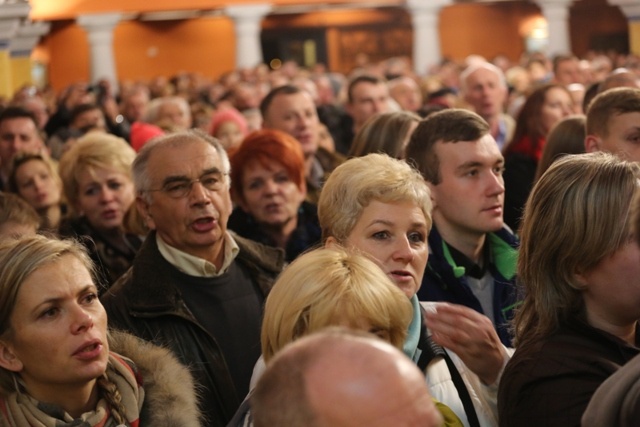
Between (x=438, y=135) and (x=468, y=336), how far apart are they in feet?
4.51

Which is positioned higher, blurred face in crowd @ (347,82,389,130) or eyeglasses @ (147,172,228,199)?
eyeglasses @ (147,172,228,199)

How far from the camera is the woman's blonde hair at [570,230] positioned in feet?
9.70

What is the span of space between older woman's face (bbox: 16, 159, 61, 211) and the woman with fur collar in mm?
3464

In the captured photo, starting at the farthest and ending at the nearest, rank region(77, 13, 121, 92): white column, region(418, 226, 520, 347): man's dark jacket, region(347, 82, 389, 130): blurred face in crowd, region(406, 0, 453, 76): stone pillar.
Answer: region(406, 0, 453, 76): stone pillar, region(77, 13, 121, 92): white column, region(347, 82, 389, 130): blurred face in crowd, region(418, 226, 520, 347): man's dark jacket

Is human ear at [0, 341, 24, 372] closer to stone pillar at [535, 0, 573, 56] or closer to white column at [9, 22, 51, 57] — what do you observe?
white column at [9, 22, 51, 57]

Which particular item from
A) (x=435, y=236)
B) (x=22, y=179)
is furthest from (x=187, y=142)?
(x=22, y=179)

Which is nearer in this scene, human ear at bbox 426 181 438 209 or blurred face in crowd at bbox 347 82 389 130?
human ear at bbox 426 181 438 209

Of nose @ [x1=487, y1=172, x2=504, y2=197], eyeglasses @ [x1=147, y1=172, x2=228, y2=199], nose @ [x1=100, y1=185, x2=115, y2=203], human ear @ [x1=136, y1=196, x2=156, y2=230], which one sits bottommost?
nose @ [x1=100, y1=185, x2=115, y2=203]

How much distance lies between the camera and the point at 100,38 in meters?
30.1

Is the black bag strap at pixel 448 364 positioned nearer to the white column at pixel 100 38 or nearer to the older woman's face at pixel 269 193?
the older woman's face at pixel 269 193

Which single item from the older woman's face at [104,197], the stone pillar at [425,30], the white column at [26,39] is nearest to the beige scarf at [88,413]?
the older woman's face at [104,197]

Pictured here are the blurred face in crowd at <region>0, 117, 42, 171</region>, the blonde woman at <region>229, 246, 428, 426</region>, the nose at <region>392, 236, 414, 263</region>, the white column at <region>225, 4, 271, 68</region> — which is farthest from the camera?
the white column at <region>225, 4, 271, 68</region>

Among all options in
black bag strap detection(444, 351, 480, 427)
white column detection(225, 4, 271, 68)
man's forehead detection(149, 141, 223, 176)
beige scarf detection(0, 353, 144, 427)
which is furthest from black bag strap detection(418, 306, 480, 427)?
white column detection(225, 4, 271, 68)

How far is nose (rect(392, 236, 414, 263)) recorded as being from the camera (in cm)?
373
